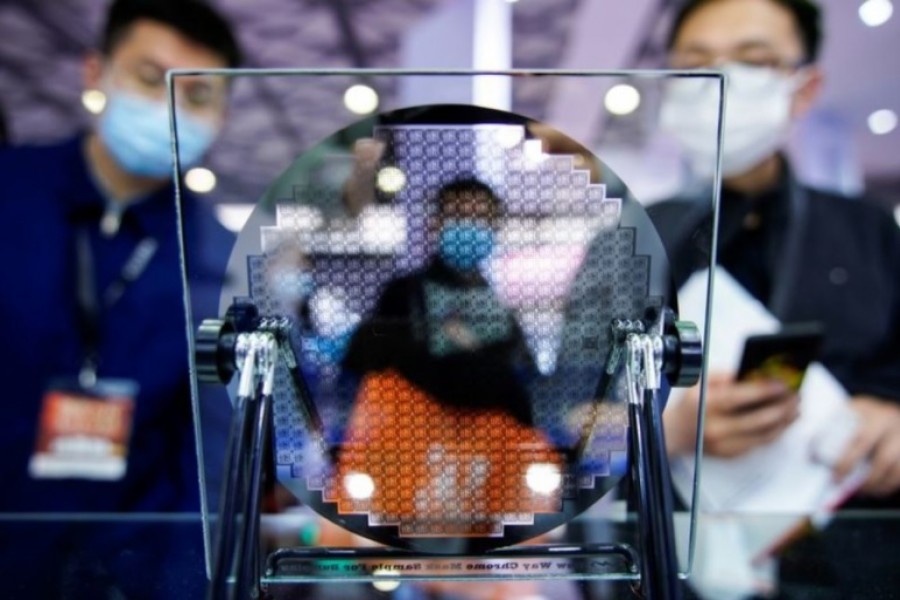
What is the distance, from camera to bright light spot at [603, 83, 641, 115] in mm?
640

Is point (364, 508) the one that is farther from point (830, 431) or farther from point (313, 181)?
point (830, 431)

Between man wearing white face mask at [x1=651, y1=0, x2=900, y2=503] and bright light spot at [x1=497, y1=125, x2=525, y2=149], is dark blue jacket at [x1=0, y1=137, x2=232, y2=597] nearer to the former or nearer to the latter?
man wearing white face mask at [x1=651, y1=0, x2=900, y2=503]

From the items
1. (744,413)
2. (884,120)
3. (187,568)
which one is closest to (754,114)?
(884,120)

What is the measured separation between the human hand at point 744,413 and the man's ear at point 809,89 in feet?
1.81

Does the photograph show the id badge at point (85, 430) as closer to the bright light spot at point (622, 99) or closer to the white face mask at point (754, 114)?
the white face mask at point (754, 114)

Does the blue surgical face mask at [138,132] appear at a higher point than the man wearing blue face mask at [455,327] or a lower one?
higher

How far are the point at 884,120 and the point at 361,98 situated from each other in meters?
1.39

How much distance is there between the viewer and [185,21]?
170 cm

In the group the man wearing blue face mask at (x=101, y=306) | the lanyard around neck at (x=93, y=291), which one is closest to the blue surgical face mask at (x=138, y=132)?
the man wearing blue face mask at (x=101, y=306)

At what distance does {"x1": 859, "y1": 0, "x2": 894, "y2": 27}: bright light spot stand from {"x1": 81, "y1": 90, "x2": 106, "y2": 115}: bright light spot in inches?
60.6

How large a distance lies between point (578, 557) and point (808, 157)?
4.21 ft

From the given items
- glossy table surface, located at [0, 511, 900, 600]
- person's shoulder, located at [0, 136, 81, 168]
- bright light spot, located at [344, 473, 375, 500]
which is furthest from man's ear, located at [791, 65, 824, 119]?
person's shoulder, located at [0, 136, 81, 168]

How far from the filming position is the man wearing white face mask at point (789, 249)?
1.67 m

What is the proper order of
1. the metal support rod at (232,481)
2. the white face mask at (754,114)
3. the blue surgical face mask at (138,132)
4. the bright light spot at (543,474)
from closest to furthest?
1. the metal support rod at (232,481)
2. the bright light spot at (543,474)
3. the blue surgical face mask at (138,132)
4. the white face mask at (754,114)
